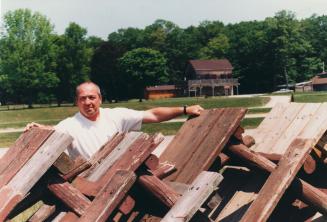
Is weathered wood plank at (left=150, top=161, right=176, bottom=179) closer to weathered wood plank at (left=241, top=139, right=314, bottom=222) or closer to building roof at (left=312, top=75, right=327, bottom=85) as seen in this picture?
weathered wood plank at (left=241, top=139, right=314, bottom=222)

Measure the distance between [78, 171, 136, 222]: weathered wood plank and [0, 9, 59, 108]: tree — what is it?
61987 mm

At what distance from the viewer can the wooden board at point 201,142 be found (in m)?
4.42

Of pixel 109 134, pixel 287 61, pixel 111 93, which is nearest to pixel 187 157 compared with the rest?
pixel 109 134

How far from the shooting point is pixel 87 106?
17.0ft

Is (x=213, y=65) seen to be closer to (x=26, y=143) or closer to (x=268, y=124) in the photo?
(x=268, y=124)

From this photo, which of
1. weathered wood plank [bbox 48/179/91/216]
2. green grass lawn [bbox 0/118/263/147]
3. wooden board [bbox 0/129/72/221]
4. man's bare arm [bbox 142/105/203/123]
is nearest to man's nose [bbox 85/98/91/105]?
man's bare arm [bbox 142/105/203/123]

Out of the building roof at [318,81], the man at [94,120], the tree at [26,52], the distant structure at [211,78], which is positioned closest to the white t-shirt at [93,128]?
the man at [94,120]

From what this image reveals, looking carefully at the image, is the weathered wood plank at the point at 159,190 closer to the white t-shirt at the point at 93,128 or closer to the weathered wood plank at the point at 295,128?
the white t-shirt at the point at 93,128

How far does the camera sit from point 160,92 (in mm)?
102250

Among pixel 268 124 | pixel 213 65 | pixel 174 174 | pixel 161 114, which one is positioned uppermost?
pixel 161 114

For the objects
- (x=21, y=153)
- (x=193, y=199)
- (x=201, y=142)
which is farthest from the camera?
(x=201, y=142)

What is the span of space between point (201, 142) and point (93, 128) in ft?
3.80

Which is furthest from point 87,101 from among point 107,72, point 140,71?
point 140,71

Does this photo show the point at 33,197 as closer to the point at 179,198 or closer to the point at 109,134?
the point at 179,198
